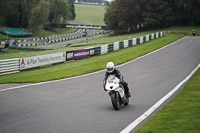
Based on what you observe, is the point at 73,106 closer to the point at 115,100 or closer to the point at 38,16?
the point at 115,100

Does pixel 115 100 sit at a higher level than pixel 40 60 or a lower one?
higher

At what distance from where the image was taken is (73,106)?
12633mm

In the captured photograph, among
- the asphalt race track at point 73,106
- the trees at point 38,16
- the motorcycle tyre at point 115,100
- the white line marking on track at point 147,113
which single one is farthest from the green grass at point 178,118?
the trees at point 38,16

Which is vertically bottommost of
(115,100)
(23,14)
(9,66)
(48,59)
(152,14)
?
(9,66)

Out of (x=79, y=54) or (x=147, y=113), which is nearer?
(x=147, y=113)

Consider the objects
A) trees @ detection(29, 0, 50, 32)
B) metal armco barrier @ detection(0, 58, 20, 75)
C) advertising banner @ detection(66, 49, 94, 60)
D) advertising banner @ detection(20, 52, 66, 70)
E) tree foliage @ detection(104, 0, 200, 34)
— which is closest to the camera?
metal armco barrier @ detection(0, 58, 20, 75)

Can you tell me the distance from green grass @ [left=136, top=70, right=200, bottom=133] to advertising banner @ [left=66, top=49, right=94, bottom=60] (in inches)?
855

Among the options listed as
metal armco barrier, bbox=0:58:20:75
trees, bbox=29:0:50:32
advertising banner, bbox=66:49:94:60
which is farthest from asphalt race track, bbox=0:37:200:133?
trees, bbox=29:0:50:32

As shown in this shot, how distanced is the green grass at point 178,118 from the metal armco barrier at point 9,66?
1596 cm

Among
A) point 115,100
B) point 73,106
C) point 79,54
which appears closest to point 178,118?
point 115,100

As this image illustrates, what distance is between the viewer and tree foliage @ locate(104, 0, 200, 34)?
8969cm

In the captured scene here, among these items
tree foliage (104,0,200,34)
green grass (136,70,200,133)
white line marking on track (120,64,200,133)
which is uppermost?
tree foliage (104,0,200,34)

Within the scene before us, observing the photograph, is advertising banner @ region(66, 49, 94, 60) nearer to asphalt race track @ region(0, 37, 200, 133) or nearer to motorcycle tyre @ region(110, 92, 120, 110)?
asphalt race track @ region(0, 37, 200, 133)

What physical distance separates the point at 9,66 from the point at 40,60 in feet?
13.4
